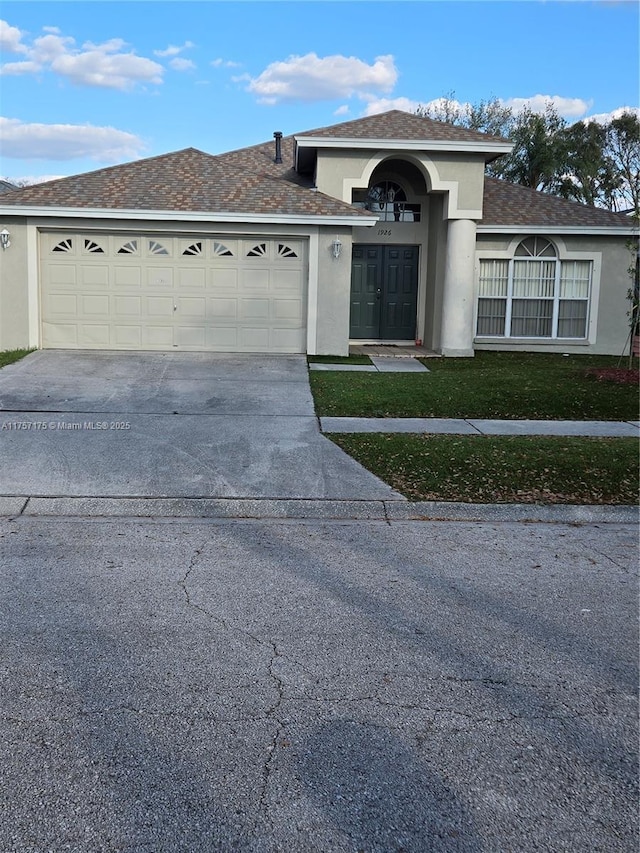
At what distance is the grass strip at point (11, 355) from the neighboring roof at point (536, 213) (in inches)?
426

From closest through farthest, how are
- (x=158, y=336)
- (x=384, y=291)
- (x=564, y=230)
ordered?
(x=158, y=336)
(x=564, y=230)
(x=384, y=291)

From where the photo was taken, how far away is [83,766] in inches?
122

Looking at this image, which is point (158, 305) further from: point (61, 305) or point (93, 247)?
point (61, 305)

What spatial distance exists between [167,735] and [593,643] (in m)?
2.47

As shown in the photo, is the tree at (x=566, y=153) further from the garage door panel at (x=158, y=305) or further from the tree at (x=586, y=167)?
the garage door panel at (x=158, y=305)

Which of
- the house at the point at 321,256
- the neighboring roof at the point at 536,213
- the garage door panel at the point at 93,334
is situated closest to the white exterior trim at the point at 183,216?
the house at the point at 321,256

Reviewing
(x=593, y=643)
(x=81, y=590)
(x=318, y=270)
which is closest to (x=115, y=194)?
(x=318, y=270)

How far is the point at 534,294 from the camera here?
19859 millimetres

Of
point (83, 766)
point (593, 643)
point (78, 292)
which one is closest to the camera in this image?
point (83, 766)

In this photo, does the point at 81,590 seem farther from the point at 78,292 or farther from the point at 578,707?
the point at 78,292

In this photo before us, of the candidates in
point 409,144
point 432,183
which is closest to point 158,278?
point 409,144

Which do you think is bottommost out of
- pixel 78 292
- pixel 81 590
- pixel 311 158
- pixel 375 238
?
pixel 81 590

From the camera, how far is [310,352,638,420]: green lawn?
11.4m

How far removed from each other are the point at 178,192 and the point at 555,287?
31.3 ft
